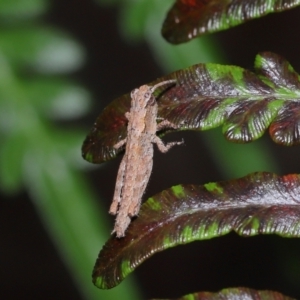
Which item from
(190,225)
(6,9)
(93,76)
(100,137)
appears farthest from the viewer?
(93,76)

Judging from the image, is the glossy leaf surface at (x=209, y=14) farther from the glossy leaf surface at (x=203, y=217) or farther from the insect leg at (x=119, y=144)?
the glossy leaf surface at (x=203, y=217)

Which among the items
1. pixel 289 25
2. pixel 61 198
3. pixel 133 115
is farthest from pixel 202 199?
pixel 289 25

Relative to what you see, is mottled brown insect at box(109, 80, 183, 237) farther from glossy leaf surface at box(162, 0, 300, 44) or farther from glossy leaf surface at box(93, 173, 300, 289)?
glossy leaf surface at box(162, 0, 300, 44)

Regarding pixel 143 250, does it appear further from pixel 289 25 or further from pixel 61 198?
pixel 289 25

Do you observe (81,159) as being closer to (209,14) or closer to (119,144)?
(119,144)

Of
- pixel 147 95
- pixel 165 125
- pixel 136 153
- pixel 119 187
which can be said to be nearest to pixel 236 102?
pixel 165 125

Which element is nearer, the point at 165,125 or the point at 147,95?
the point at 165,125

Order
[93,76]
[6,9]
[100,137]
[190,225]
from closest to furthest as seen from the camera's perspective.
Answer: [190,225]
[100,137]
[6,9]
[93,76]
